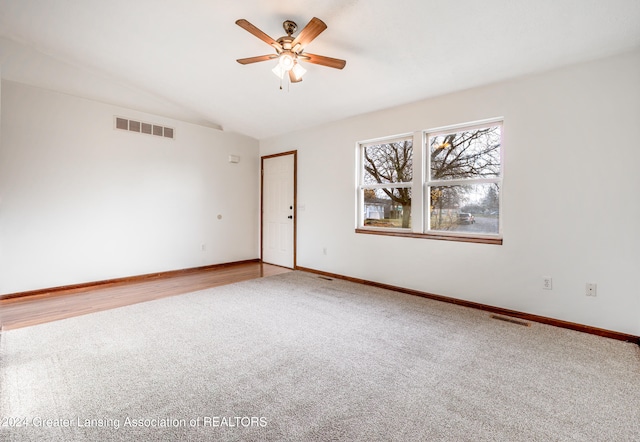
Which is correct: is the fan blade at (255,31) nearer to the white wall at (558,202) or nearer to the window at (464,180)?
the white wall at (558,202)

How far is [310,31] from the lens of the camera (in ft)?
7.36

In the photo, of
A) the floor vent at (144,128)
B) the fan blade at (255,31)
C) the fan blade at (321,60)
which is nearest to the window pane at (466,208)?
the fan blade at (321,60)

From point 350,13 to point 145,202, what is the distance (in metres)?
3.80

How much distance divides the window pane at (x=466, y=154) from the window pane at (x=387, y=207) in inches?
19.8

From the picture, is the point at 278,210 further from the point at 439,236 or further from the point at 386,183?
the point at 439,236

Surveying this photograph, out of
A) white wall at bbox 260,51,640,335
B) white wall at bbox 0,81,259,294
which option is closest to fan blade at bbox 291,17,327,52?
white wall at bbox 260,51,640,335

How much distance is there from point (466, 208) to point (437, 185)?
43 centimetres

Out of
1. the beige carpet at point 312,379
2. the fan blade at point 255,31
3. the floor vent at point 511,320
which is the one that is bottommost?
the beige carpet at point 312,379

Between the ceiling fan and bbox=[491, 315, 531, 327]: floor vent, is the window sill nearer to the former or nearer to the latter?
bbox=[491, 315, 531, 327]: floor vent

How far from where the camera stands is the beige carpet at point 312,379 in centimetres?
145

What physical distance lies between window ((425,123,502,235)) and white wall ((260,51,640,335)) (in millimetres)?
190

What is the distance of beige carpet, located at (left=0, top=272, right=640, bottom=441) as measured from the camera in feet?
4.76

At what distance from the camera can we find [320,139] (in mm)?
4766

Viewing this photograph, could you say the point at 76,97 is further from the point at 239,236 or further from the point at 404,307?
the point at 404,307
